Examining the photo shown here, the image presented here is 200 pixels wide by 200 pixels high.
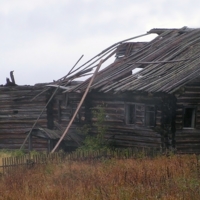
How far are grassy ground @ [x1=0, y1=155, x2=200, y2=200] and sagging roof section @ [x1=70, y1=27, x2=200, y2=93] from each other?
483 cm

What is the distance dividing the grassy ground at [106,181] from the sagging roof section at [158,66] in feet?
15.9

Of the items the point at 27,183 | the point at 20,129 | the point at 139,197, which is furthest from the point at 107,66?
the point at 139,197

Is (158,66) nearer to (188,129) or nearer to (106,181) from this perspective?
(188,129)

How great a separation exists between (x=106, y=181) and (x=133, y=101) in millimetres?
9143

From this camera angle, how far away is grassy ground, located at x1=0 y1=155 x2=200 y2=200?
9.34 metres

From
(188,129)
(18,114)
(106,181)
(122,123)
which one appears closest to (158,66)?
(122,123)

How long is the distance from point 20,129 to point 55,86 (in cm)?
343

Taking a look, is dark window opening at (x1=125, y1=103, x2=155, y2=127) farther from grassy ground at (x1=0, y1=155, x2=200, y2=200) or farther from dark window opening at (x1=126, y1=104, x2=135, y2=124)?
grassy ground at (x1=0, y1=155, x2=200, y2=200)

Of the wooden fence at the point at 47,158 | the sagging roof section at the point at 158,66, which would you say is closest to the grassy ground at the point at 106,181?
the wooden fence at the point at 47,158

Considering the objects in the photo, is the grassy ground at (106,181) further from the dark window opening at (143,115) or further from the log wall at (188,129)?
the dark window opening at (143,115)

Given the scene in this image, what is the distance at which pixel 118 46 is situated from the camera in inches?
989

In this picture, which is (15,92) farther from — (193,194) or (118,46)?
(193,194)

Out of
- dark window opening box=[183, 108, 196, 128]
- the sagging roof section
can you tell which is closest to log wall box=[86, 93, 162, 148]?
the sagging roof section

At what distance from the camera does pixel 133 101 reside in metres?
19.8
